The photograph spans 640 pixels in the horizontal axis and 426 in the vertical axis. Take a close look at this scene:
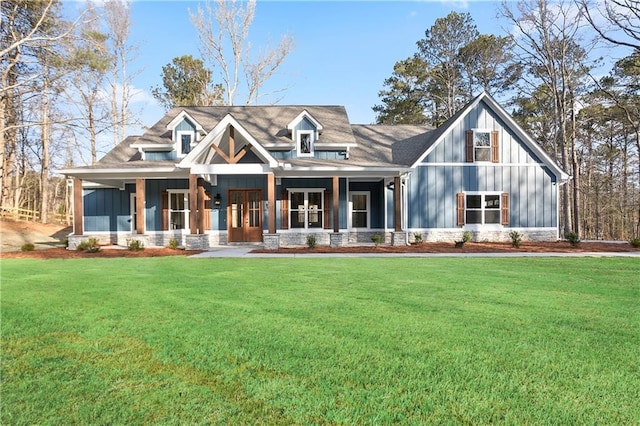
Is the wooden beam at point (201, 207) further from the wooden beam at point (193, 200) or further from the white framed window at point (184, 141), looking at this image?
the white framed window at point (184, 141)

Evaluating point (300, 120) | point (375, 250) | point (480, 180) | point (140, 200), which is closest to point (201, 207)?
point (140, 200)

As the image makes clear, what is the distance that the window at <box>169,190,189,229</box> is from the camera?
15.8 meters

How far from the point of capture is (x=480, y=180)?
15953 mm

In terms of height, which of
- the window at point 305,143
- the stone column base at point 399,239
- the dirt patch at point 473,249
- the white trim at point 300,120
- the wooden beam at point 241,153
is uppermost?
the white trim at point 300,120

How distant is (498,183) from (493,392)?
15.5 m

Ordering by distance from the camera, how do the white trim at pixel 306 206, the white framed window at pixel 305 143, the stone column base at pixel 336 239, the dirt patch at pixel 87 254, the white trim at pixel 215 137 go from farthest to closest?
the white framed window at pixel 305 143 → the white trim at pixel 306 206 → the stone column base at pixel 336 239 → the white trim at pixel 215 137 → the dirt patch at pixel 87 254

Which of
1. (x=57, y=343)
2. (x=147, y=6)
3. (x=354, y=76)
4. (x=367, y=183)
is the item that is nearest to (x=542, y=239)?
(x=367, y=183)

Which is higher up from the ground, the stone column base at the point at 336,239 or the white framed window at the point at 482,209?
the white framed window at the point at 482,209

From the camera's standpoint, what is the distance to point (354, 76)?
777 inches

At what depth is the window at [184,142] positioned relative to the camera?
16.2m

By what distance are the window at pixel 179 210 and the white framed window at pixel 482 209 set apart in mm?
12689

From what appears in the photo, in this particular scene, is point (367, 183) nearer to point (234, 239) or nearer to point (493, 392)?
point (234, 239)

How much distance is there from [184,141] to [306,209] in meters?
6.60

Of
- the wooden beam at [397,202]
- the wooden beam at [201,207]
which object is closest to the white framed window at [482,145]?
the wooden beam at [397,202]
